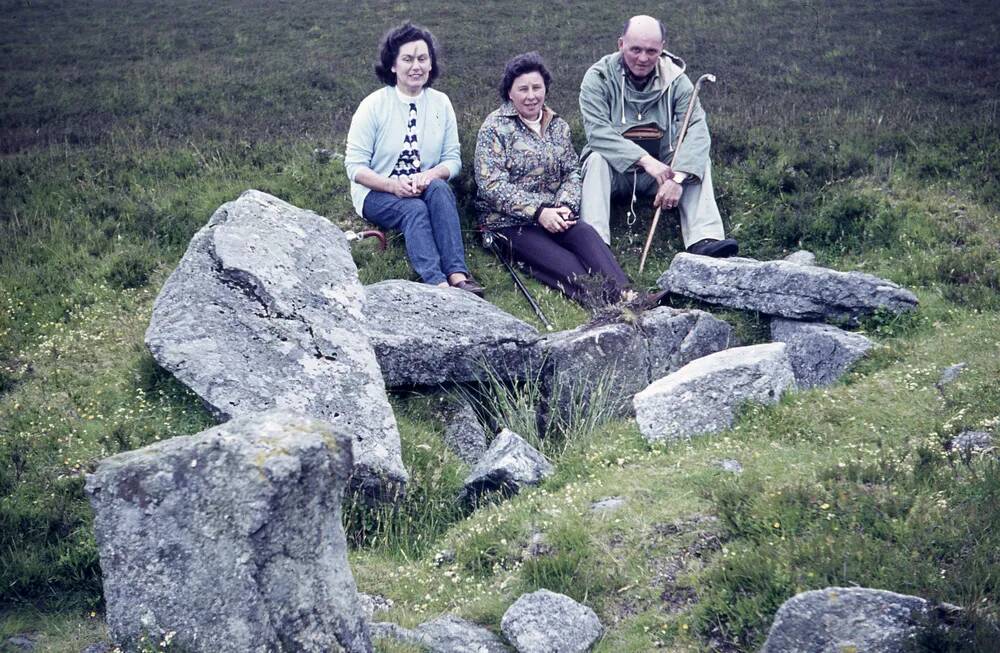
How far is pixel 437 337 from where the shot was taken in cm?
857

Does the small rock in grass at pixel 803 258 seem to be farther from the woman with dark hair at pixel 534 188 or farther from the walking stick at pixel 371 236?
the walking stick at pixel 371 236

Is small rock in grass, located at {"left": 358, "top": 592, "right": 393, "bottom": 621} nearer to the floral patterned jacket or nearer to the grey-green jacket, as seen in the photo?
the floral patterned jacket

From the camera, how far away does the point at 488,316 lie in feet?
29.5

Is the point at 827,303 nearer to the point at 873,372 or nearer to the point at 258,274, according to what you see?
the point at 873,372

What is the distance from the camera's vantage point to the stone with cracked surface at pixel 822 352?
862cm

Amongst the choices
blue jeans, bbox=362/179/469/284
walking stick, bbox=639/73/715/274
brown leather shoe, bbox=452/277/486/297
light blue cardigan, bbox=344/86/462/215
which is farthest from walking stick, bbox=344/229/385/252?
walking stick, bbox=639/73/715/274

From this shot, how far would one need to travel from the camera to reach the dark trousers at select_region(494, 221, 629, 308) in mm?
9969

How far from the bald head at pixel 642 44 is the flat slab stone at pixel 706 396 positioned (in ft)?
14.4

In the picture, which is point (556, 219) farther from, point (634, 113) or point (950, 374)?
point (950, 374)

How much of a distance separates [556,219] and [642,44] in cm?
217

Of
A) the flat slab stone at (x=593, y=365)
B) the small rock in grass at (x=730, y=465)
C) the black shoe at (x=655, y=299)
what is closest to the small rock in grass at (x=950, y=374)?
the small rock in grass at (x=730, y=465)

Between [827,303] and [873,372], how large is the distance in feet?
3.74

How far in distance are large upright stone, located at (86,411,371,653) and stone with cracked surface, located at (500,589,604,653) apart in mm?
872

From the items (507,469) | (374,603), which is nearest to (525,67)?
(507,469)
